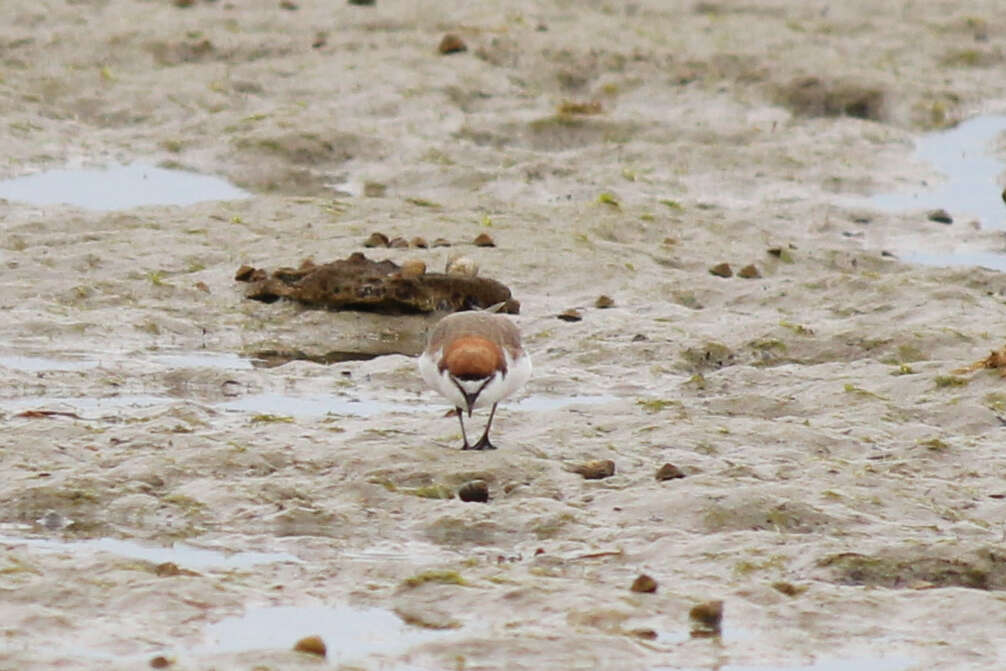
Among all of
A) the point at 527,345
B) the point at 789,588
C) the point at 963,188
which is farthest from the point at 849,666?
the point at 963,188

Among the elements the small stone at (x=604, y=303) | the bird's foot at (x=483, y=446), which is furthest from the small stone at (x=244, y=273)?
the bird's foot at (x=483, y=446)

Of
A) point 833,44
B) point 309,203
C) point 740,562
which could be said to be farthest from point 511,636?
point 833,44

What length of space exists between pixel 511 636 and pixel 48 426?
3.36m

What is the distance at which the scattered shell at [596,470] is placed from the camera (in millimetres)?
8836

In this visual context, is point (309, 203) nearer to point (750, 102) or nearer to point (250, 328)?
point (250, 328)

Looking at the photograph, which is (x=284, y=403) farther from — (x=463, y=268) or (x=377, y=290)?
(x=463, y=268)

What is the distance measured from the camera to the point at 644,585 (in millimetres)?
7227

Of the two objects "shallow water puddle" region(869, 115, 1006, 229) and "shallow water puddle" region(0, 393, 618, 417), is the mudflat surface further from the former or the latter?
"shallow water puddle" region(869, 115, 1006, 229)

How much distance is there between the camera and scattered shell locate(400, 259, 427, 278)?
12.3 m

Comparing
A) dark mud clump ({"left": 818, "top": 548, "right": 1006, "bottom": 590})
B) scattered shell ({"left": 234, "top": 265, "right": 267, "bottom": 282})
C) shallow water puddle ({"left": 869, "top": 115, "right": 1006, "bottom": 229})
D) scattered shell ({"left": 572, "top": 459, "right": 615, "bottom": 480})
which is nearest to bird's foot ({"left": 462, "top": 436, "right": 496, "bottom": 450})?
scattered shell ({"left": 572, "top": 459, "right": 615, "bottom": 480})

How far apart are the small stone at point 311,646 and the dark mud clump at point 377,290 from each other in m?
5.80

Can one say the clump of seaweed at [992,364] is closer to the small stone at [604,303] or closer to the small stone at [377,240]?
the small stone at [604,303]

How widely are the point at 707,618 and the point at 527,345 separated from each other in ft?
16.3

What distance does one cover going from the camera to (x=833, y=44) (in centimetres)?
2086
